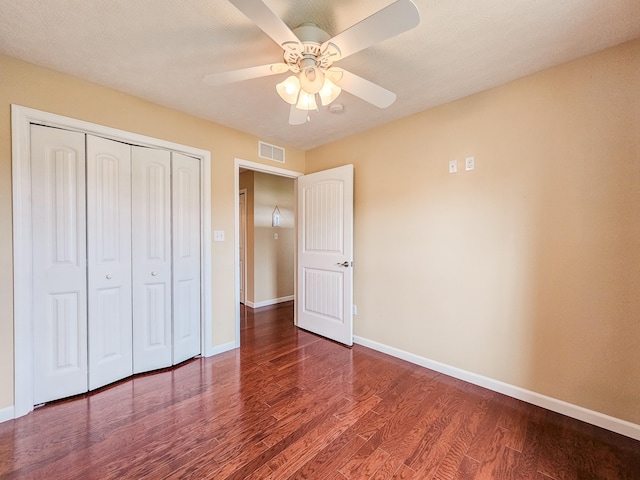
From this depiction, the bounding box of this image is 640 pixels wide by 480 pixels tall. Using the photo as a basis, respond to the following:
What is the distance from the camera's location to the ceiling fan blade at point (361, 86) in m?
1.52

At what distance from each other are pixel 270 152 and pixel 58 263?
222cm

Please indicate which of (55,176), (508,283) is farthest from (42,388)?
(508,283)

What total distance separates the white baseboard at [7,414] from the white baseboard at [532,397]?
2927 mm

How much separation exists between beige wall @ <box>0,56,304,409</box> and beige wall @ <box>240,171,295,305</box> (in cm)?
136

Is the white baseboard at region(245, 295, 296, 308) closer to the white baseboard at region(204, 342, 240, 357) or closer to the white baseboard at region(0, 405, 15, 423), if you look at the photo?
the white baseboard at region(204, 342, 240, 357)

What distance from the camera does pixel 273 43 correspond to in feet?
5.38

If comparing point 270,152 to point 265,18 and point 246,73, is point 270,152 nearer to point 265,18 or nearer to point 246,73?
point 246,73

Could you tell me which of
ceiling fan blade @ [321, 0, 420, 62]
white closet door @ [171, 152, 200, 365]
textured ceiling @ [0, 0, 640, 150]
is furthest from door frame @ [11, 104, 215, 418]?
ceiling fan blade @ [321, 0, 420, 62]

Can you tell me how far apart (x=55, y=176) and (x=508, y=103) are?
11.2ft

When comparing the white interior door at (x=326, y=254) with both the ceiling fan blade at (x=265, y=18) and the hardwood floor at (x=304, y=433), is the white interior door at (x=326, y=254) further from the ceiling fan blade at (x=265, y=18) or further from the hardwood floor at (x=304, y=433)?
the ceiling fan blade at (x=265, y=18)

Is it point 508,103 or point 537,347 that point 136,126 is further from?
point 537,347

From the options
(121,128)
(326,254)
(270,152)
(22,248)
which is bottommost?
(326,254)

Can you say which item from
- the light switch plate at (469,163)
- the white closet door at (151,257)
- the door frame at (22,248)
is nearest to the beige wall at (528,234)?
the light switch plate at (469,163)

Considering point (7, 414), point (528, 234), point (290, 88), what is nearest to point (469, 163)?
point (528, 234)
